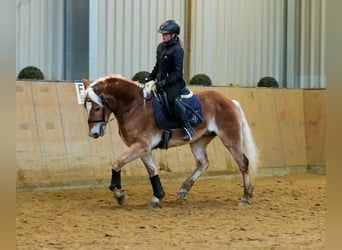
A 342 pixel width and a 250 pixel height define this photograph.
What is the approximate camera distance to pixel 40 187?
718 cm

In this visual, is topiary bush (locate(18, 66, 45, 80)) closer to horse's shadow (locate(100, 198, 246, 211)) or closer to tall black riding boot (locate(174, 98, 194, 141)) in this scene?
horse's shadow (locate(100, 198, 246, 211))

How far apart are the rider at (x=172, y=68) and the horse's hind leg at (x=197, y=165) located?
2.03ft

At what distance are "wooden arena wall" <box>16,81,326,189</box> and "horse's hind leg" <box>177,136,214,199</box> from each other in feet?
4.71

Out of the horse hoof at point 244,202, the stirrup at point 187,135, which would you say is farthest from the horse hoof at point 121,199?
the horse hoof at point 244,202

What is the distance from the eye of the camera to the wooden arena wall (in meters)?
7.24

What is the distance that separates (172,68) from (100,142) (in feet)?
8.01

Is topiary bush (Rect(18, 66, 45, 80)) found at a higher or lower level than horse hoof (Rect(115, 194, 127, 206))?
higher

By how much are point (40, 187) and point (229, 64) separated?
6094 millimetres

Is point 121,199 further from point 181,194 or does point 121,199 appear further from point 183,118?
point 183,118

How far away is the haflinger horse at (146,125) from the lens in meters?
5.70

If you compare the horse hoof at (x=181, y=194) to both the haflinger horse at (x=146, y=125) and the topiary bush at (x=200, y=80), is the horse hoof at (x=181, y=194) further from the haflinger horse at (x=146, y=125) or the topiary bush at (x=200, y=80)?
the topiary bush at (x=200, y=80)

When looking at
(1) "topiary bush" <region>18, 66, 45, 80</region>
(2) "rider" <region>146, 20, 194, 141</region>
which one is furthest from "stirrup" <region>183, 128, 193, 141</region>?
(1) "topiary bush" <region>18, 66, 45, 80</region>

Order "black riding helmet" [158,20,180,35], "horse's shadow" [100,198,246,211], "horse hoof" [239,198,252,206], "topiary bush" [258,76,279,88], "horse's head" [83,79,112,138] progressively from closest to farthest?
"horse's head" [83,79,112,138]
"black riding helmet" [158,20,180,35]
"horse's shadow" [100,198,246,211]
"horse hoof" [239,198,252,206]
"topiary bush" [258,76,279,88]

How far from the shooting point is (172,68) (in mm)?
5859
